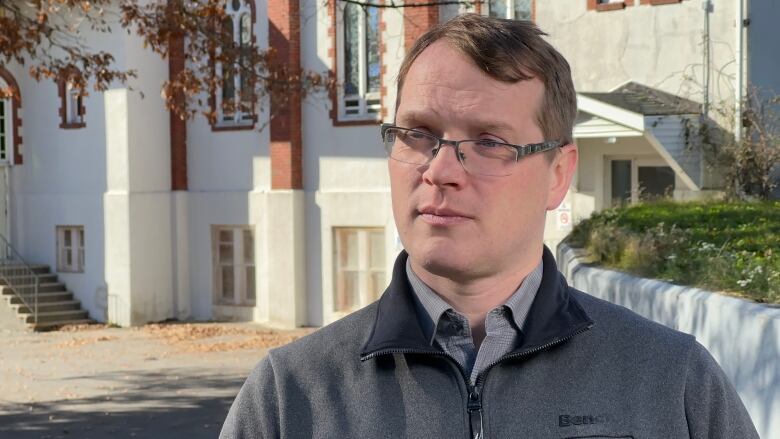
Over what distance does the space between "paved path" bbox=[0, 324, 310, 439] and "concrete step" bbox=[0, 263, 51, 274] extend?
2.22 m

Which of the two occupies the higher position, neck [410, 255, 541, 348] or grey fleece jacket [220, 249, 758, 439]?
neck [410, 255, 541, 348]

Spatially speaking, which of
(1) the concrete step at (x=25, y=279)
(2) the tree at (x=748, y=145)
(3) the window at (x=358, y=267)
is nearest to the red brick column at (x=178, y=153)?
(1) the concrete step at (x=25, y=279)

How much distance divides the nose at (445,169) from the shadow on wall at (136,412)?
12.5 metres

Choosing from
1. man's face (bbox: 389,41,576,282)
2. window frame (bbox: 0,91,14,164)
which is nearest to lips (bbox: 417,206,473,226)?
man's face (bbox: 389,41,576,282)

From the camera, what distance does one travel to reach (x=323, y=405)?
253 cm

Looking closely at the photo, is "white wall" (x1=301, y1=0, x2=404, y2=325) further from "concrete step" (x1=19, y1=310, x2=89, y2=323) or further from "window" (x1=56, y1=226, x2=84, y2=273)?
"window" (x1=56, y1=226, x2=84, y2=273)

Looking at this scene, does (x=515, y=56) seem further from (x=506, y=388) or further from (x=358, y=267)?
(x=358, y=267)

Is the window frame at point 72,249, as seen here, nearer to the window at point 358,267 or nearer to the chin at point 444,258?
the window at point 358,267

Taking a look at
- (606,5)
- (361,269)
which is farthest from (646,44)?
(361,269)

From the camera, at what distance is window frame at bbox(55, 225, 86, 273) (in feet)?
100

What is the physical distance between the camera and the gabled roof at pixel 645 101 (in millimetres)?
20781

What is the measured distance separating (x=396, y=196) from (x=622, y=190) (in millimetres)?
20907

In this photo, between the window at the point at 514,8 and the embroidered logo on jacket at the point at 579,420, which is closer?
the embroidered logo on jacket at the point at 579,420

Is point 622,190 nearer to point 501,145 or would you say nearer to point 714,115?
point 714,115
